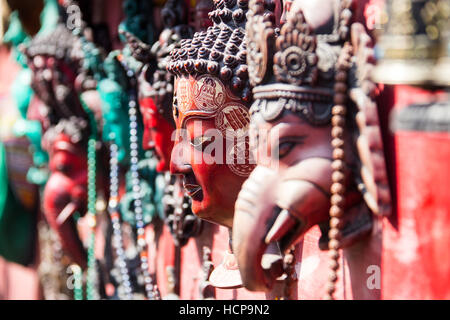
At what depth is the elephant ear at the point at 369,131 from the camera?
3.78 feet

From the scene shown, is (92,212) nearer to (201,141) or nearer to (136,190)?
(136,190)

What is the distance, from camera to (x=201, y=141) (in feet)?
4.93

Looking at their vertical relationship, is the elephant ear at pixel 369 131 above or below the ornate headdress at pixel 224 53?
below

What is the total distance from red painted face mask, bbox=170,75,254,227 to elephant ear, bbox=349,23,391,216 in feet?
1.16

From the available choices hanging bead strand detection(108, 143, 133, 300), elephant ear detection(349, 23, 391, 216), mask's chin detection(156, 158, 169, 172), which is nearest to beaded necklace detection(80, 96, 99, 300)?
hanging bead strand detection(108, 143, 133, 300)

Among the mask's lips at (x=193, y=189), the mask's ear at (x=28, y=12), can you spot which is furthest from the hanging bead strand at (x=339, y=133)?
the mask's ear at (x=28, y=12)

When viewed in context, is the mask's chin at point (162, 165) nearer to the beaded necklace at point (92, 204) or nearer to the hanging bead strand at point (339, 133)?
the beaded necklace at point (92, 204)

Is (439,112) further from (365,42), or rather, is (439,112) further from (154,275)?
(154,275)

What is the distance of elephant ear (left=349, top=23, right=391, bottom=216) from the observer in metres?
1.15

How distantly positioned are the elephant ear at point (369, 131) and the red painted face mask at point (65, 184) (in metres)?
1.50

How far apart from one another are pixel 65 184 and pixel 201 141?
1140mm

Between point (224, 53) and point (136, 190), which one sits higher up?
point (224, 53)

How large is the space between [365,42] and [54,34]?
159 centimetres

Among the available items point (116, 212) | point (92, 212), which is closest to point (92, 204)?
point (92, 212)
